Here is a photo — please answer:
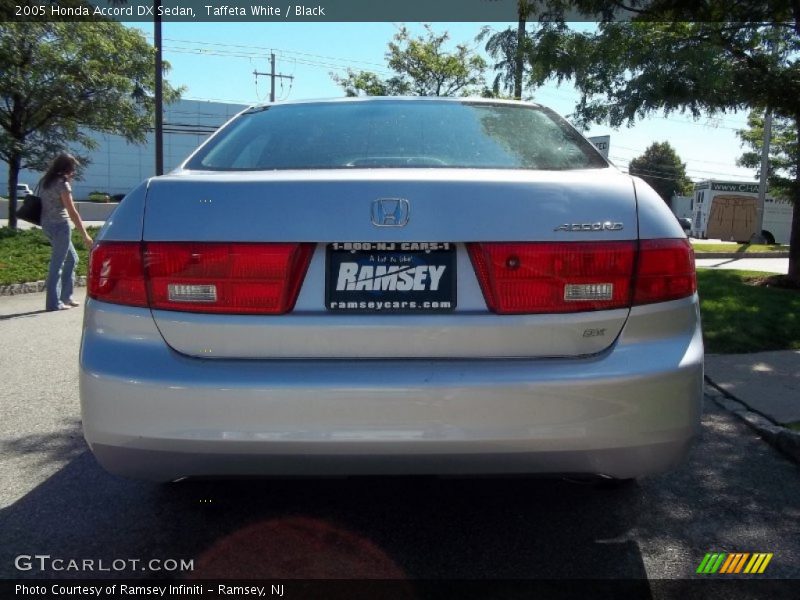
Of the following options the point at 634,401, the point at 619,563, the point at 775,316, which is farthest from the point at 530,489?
the point at 775,316

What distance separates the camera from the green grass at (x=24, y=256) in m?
10.3

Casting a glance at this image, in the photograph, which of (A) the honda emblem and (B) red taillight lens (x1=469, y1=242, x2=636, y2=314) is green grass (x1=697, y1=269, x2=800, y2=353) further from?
(A) the honda emblem

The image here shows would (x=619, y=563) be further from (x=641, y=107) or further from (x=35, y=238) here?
(x=35, y=238)

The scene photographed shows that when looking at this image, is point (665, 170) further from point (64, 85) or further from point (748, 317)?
point (748, 317)

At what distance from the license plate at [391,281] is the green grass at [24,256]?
7.39 meters

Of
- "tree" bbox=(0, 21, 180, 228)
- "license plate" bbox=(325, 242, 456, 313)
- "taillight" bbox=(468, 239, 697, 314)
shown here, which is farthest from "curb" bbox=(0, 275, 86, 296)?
"taillight" bbox=(468, 239, 697, 314)

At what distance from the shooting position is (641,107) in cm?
902

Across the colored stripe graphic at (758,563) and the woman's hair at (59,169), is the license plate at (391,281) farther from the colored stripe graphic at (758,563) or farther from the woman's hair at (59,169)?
the woman's hair at (59,169)

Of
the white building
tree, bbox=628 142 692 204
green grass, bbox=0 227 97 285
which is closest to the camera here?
green grass, bbox=0 227 97 285

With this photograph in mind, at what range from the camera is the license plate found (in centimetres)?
226

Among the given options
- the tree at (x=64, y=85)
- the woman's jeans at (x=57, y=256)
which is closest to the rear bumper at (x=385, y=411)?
the woman's jeans at (x=57, y=256)

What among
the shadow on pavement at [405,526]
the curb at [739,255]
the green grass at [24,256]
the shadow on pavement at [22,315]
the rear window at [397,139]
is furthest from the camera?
the curb at [739,255]

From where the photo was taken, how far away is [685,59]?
28.0ft

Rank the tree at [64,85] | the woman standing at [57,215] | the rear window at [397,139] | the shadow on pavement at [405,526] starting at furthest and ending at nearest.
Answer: the tree at [64,85] → the woman standing at [57,215] → the rear window at [397,139] → the shadow on pavement at [405,526]
